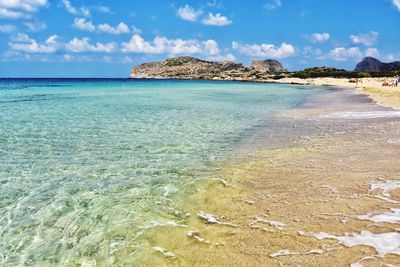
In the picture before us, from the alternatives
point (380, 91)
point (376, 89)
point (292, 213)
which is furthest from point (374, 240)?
point (376, 89)

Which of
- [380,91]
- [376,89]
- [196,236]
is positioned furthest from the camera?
[376,89]

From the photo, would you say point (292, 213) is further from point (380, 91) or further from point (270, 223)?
point (380, 91)

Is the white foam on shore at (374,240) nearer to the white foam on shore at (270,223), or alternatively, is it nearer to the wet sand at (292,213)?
the wet sand at (292,213)

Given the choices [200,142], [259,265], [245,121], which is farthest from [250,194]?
[245,121]

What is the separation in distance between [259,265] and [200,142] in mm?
10638

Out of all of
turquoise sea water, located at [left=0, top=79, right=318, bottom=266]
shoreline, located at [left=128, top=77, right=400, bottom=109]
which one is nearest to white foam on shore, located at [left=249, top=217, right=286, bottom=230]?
turquoise sea water, located at [left=0, top=79, right=318, bottom=266]

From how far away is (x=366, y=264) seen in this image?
A: 19.1ft

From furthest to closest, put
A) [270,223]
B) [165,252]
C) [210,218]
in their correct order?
[210,218]
[270,223]
[165,252]

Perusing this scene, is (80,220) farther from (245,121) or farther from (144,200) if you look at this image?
(245,121)

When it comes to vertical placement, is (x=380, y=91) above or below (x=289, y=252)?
below

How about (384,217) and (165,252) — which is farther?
(384,217)

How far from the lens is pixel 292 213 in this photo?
26.2ft

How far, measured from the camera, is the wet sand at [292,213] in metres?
6.25

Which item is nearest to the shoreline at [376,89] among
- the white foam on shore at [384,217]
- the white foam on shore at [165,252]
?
the white foam on shore at [384,217]
